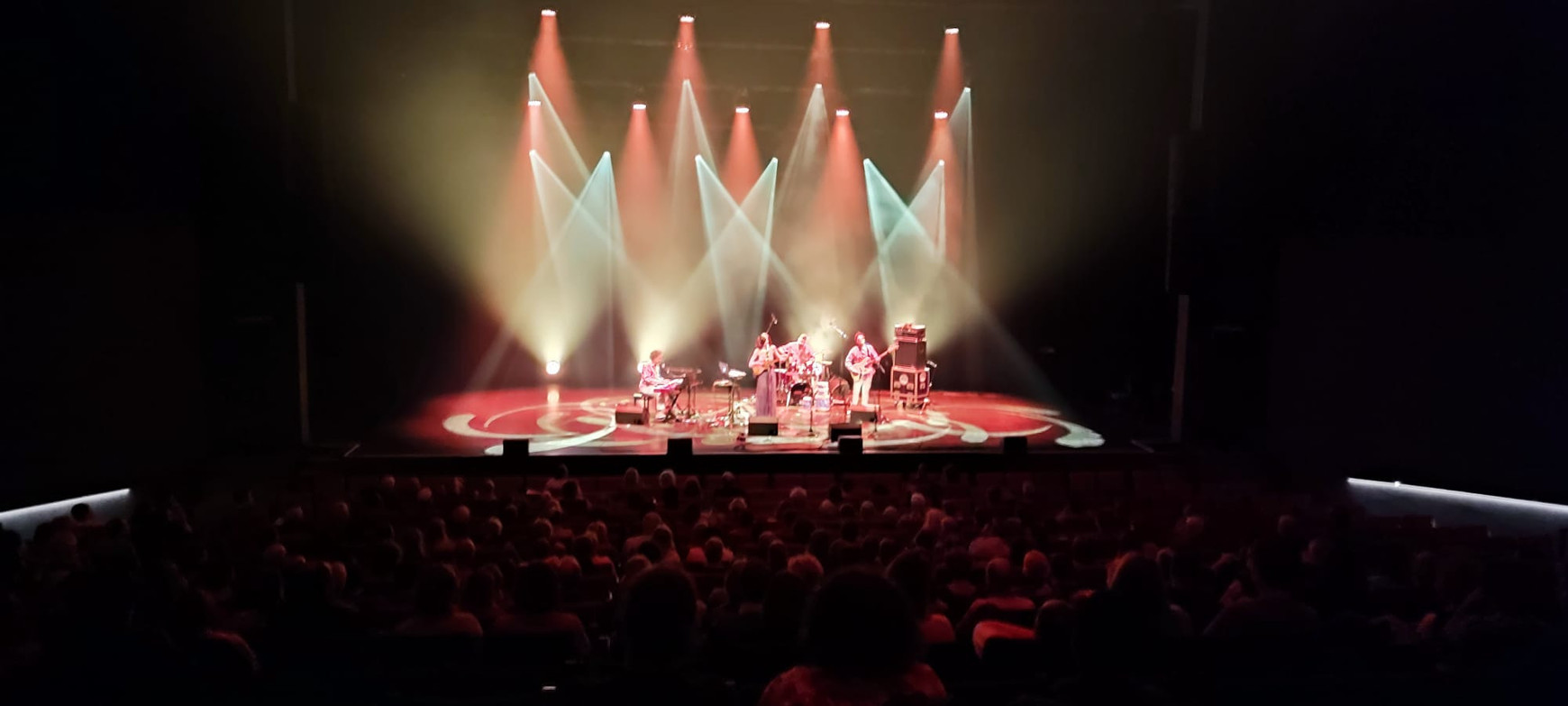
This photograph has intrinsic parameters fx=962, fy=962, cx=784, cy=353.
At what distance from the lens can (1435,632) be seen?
347 centimetres

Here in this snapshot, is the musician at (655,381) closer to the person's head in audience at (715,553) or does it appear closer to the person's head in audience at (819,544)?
the person's head in audience at (715,553)

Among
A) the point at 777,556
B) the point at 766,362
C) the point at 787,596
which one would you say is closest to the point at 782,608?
the point at 787,596

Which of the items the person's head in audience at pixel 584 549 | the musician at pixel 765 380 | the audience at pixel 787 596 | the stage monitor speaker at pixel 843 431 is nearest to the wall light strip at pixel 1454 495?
the audience at pixel 787 596

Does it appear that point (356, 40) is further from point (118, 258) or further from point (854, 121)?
point (854, 121)

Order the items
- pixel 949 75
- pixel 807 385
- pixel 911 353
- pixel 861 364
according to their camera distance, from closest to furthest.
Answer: pixel 807 385
pixel 861 364
pixel 911 353
pixel 949 75

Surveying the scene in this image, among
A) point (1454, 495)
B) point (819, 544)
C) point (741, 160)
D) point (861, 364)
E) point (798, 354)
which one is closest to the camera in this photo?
point (819, 544)

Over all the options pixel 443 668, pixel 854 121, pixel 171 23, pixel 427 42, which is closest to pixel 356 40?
pixel 427 42

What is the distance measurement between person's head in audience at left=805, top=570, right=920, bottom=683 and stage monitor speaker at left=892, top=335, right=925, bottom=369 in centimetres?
1091

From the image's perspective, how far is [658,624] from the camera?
7.10 ft

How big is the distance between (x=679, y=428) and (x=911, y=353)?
363cm

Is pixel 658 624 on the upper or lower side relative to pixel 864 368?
upper

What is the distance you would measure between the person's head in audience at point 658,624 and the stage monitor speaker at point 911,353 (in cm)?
1096

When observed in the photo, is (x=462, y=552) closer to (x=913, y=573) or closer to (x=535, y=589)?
(x=535, y=589)

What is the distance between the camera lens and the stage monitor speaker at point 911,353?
12992 mm
